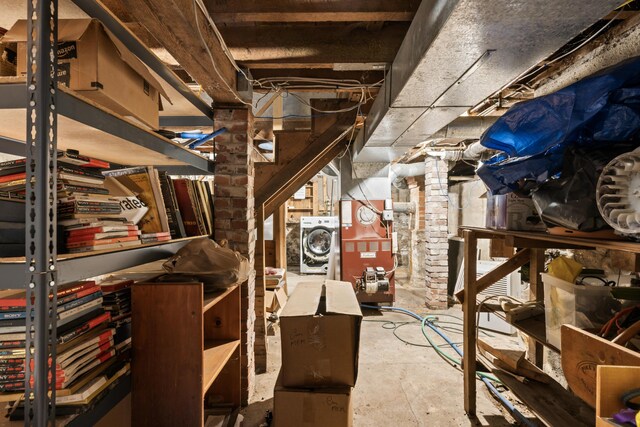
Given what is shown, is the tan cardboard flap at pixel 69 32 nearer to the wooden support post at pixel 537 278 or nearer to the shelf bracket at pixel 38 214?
the shelf bracket at pixel 38 214

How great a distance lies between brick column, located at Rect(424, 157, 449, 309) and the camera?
4.62 metres

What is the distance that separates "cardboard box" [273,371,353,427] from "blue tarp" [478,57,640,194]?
4.83 ft

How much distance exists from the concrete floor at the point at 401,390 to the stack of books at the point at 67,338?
4.73 feet

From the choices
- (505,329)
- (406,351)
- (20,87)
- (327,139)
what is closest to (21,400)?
(20,87)

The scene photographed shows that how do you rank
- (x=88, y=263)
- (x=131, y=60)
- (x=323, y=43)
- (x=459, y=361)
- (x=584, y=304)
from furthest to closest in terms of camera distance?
(x=459, y=361) → (x=323, y=43) → (x=584, y=304) → (x=131, y=60) → (x=88, y=263)

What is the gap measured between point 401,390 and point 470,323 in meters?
0.88

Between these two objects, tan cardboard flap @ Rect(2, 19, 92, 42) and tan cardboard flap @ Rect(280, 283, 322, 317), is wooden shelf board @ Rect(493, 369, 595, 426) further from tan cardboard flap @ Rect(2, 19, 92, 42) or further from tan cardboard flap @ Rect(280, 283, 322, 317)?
tan cardboard flap @ Rect(2, 19, 92, 42)

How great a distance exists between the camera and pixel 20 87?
0.79 metres

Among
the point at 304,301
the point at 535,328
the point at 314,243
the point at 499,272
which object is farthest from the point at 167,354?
the point at 314,243

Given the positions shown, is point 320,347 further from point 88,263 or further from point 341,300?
point 88,263

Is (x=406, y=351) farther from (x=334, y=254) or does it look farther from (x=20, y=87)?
(x=20, y=87)

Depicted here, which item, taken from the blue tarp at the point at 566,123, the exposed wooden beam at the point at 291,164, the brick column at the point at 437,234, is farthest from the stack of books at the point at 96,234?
the brick column at the point at 437,234

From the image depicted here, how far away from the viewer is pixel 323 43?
1.90 metres

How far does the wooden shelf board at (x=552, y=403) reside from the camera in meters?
1.54
